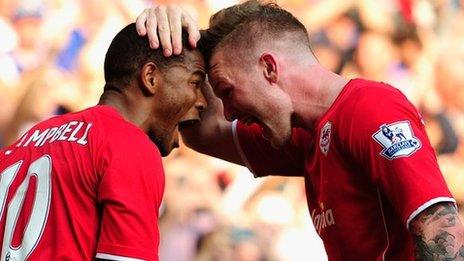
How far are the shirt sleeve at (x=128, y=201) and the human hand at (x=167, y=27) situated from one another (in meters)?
0.39

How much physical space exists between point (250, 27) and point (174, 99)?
340 mm

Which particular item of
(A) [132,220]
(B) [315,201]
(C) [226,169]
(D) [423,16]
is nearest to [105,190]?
(A) [132,220]

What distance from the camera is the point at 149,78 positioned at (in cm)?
270

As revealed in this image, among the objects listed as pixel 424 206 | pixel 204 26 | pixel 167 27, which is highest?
pixel 167 27

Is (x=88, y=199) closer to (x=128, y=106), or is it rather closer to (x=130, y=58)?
(x=128, y=106)

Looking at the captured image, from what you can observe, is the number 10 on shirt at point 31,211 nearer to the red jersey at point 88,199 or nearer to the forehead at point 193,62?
the red jersey at point 88,199

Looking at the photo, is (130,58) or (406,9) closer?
(130,58)

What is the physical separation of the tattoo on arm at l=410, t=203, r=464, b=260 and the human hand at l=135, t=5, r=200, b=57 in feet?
2.62

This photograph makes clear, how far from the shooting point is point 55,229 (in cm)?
238

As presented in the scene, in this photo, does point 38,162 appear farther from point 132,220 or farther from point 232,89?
point 232,89

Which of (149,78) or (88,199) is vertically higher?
(149,78)

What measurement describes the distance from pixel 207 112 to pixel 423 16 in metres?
3.39

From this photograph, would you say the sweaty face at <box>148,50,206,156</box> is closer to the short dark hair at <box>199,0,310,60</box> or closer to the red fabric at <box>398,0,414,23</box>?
the short dark hair at <box>199,0,310,60</box>

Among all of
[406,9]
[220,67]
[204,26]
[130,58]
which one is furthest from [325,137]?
[406,9]
